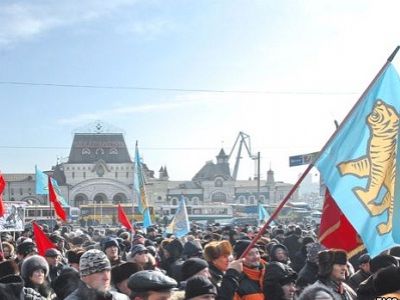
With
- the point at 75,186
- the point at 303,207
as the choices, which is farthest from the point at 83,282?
the point at 75,186

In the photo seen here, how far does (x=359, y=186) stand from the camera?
5.44 m

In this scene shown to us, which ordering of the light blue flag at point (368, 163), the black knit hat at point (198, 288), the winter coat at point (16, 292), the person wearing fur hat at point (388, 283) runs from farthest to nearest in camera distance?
1. the light blue flag at point (368, 163)
2. the winter coat at point (16, 292)
3. the person wearing fur hat at point (388, 283)
4. the black knit hat at point (198, 288)

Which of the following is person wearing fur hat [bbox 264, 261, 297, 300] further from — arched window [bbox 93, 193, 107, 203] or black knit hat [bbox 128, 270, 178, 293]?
arched window [bbox 93, 193, 107, 203]

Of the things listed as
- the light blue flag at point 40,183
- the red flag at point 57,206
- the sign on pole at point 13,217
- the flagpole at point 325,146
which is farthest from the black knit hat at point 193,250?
the light blue flag at point 40,183

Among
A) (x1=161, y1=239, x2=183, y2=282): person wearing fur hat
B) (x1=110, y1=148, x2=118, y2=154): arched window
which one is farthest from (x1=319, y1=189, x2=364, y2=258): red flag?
(x1=110, y1=148, x2=118, y2=154): arched window

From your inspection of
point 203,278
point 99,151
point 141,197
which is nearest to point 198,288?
point 203,278

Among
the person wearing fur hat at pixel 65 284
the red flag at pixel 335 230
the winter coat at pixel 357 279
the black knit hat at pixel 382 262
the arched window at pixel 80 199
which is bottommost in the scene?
the winter coat at pixel 357 279

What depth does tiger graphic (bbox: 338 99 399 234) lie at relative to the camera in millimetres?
5391

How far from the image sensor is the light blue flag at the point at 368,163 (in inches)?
211

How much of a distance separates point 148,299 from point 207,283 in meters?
0.42

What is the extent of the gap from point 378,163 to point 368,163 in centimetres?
8

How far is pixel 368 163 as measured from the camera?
546cm

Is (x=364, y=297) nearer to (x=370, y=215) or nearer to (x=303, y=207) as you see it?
(x=370, y=215)

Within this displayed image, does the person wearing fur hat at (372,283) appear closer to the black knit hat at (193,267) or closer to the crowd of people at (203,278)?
the crowd of people at (203,278)
